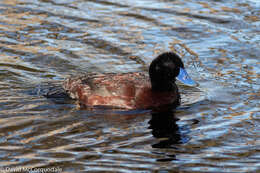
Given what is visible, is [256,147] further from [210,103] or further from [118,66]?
[118,66]

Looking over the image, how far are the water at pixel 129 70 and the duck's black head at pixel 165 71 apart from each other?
19.5 inches

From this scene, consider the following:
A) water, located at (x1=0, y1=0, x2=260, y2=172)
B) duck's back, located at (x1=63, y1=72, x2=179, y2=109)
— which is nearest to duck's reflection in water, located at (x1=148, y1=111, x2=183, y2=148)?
water, located at (x1=0, y1=0, x2=260, y2=172)

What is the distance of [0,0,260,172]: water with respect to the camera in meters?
6.82

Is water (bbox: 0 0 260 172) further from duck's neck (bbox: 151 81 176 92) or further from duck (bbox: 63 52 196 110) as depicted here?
duck's neck (bbox: 151 81 176 92)

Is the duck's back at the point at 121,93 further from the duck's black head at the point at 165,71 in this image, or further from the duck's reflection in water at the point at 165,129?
the duck's reflection in water at the point at 165,129

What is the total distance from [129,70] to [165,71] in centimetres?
196

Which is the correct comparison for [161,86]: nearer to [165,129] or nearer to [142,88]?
[142,88]

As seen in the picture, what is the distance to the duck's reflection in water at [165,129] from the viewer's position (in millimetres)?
7358

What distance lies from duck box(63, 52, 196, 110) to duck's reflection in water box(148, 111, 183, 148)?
11.7 inches

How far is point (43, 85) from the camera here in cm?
977

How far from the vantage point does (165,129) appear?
7941mm

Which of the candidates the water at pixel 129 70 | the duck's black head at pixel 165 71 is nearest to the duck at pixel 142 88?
the duck's black head at pixel 165 71

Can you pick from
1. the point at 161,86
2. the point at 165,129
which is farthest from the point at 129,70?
the point at 165,129

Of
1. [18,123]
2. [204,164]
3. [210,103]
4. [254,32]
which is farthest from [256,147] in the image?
[254,32]
